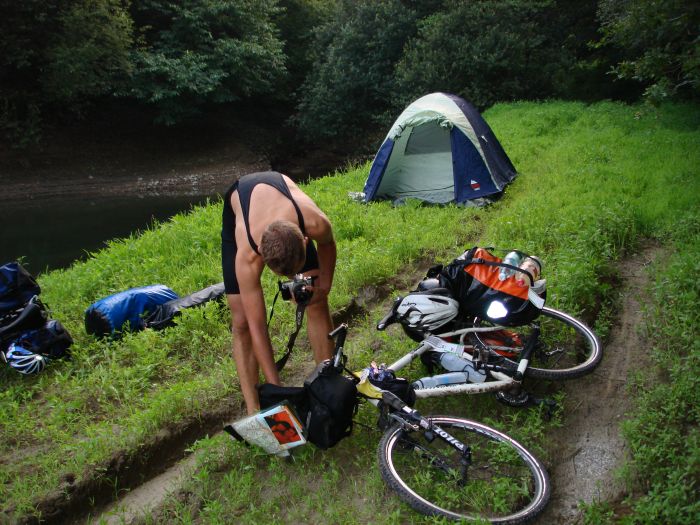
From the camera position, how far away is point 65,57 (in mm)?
16844

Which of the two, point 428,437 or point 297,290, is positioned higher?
point 297,290

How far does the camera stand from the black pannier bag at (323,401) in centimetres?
302

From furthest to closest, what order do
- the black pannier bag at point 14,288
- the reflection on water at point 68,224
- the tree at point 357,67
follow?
the tree at point 357,67 < the reflection on water at point 68,224 < the black pannier bag at point 14,288

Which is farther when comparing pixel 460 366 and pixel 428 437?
pixel 460 366

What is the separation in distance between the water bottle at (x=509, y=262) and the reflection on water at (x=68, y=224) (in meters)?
8.56

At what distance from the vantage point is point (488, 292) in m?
3.44

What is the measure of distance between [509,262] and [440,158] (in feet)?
16.4

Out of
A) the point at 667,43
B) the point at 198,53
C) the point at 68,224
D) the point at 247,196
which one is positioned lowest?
the point at 68,224

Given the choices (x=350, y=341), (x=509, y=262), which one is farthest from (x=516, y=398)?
(x=350, y=341)

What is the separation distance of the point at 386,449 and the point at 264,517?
2.54ft

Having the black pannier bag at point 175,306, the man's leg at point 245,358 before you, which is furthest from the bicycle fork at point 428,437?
the black pannier bag at point 175,306

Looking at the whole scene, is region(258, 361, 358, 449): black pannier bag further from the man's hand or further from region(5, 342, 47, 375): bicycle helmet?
region(5, 342, 47, 375): bicycle helmet

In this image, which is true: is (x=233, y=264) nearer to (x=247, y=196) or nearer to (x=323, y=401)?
(x=247, y=196)

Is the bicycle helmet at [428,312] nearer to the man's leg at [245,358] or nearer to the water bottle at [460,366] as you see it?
the water bottle at [460,366]
